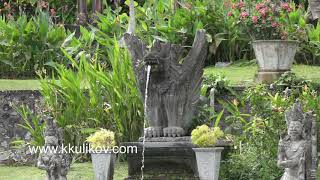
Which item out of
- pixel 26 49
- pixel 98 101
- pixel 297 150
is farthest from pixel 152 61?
pixel 26 49

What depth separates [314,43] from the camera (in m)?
15.4

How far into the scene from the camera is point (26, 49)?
1561 cm

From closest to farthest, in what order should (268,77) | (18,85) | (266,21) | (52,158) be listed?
1. (52,158)
2. (268,77)
3. (266,21)
4. (18,85)

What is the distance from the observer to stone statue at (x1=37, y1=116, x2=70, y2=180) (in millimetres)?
9375

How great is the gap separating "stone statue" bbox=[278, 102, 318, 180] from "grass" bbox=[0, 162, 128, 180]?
268 centimetres

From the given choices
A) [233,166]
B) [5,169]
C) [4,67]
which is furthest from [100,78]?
[4,67]

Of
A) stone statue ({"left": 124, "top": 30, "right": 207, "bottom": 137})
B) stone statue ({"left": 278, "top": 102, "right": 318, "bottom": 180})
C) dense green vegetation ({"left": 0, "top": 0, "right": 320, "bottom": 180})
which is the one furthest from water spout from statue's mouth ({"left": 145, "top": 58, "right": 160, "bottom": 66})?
stone statue ({"left": 278, "top": 102, "right": 318, "bottom": 180})

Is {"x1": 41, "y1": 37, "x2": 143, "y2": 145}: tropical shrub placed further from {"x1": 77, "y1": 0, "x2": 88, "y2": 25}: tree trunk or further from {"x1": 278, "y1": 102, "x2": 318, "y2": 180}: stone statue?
{"x1": 77, "y1": 0, "x2": 88, "y2": 25}: tree trunk

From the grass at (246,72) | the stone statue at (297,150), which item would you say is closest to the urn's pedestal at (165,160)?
the stone statue at (297,150)

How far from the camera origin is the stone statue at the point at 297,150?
8852mm

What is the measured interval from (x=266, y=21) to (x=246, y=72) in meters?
1.28

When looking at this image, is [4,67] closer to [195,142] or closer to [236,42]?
[236,42]

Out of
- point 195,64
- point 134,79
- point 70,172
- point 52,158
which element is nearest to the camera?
point 52,158

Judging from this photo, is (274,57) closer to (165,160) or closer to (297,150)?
(165,160)
